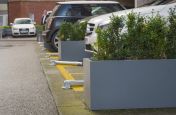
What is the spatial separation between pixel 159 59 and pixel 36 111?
5.96 ft

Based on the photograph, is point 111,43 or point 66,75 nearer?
point 111,43

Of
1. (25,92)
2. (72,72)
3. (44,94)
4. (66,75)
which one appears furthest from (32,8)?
(44,94)

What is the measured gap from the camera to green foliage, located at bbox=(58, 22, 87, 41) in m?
14.0

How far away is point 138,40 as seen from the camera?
24.5 ft

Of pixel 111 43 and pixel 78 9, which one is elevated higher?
pixel 78 9

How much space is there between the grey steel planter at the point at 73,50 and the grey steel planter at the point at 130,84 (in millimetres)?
6556

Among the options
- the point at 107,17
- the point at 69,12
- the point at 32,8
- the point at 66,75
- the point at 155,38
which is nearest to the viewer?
the point at 155,38

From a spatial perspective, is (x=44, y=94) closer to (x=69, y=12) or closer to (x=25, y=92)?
(x=25, y=92)

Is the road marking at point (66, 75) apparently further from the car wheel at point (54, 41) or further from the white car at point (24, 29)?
the white car at point (24, 29)

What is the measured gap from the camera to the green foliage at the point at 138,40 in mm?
7320

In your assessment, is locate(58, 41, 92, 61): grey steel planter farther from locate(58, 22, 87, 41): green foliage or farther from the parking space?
the parking space

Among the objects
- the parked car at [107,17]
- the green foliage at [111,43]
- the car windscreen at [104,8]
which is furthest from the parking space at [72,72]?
the car windscreen at [104,8]

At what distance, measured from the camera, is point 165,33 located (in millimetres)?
7418

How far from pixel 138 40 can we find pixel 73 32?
6.76m
